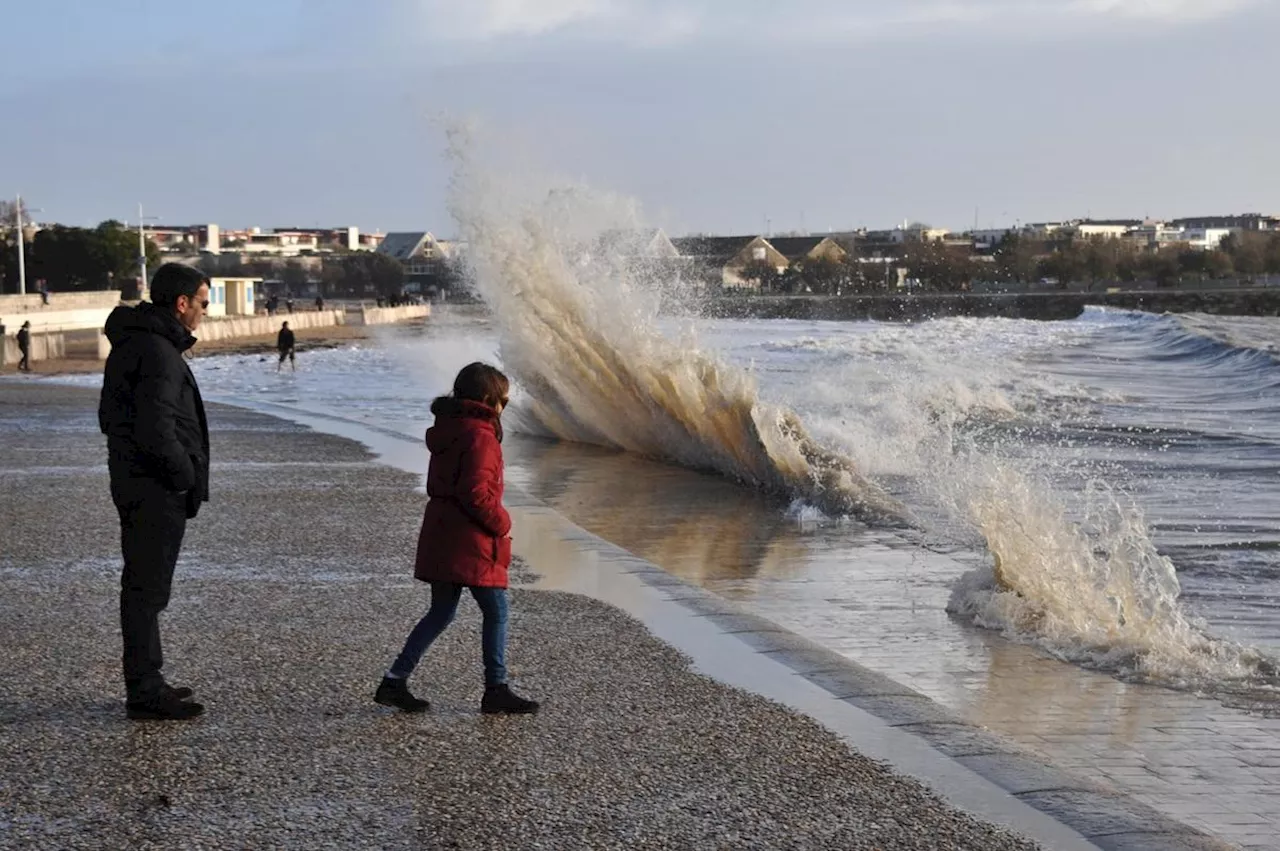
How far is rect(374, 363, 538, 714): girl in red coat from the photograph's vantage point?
6579 millimetres

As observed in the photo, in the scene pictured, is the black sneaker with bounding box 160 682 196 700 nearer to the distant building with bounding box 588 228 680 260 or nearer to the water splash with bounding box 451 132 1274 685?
the water splash with bounding box 451 132 1274 685

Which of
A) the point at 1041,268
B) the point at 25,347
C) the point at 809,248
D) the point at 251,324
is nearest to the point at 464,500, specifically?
the point at 25,347

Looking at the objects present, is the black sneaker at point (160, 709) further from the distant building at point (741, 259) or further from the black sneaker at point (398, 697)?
the distant building at point (741, 259)

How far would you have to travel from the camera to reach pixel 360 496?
15.2 m

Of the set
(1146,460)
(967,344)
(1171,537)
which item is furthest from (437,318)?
(1171,537)

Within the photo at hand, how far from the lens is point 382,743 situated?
245 inches

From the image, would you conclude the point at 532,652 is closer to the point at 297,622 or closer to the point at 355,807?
the point at 297,622

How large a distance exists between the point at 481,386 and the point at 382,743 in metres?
1.47

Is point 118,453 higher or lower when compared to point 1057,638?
higher

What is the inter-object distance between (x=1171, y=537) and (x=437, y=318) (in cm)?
8765

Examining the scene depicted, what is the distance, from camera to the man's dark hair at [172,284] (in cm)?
646

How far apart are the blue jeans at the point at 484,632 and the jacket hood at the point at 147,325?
1.43 meters

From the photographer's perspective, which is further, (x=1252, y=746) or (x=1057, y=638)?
(x=1057, y=638)

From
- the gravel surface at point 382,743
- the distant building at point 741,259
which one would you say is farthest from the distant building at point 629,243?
the distant building at point 741,259
